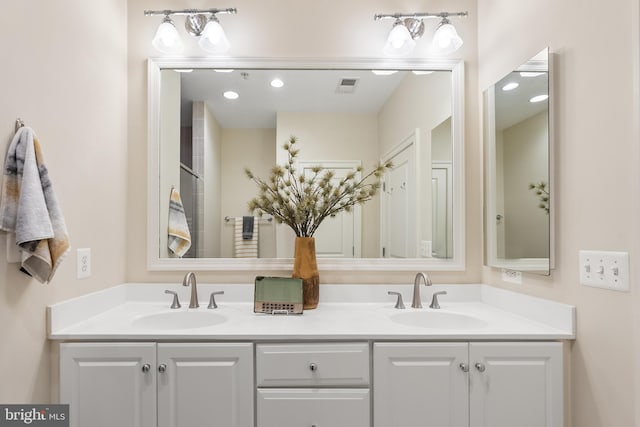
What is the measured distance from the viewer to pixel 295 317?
1.57m

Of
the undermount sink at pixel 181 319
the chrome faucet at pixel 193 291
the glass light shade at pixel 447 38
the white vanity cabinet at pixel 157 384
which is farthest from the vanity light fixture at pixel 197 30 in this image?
the white vanity cabinet at pixel 157 384

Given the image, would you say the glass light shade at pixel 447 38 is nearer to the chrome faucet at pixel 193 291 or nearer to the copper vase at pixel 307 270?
the copper vase at pixel 307 270

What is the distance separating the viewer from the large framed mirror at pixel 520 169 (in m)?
1.39

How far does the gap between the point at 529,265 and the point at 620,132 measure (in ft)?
1.94

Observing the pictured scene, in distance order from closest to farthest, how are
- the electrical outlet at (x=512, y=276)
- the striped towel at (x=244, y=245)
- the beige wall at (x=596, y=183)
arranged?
1. the beige wall at (x=596, y=183)
2. the electrical outlet at (x=512, y=276)
3. the striped towel at (x=244, y=245)

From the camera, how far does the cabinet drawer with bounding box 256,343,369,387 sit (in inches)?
51.9

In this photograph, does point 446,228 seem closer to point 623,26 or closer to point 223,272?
point 623,26

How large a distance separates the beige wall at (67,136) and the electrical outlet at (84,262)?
27 millimetres

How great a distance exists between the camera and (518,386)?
132cm

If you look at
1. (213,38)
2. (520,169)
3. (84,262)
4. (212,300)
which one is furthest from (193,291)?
(520,169)

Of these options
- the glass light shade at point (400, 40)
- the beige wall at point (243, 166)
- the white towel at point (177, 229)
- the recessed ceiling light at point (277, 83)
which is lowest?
the white towel at point (177, 229)

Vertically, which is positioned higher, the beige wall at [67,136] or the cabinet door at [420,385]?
the beige wall at [67,136]

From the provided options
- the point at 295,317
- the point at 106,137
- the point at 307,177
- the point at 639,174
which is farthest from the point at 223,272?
the point at 639,174

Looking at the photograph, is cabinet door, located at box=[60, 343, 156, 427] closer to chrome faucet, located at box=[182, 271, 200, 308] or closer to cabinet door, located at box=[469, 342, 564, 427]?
chrome faucet, located at box=[182, 271, 200, 308]
